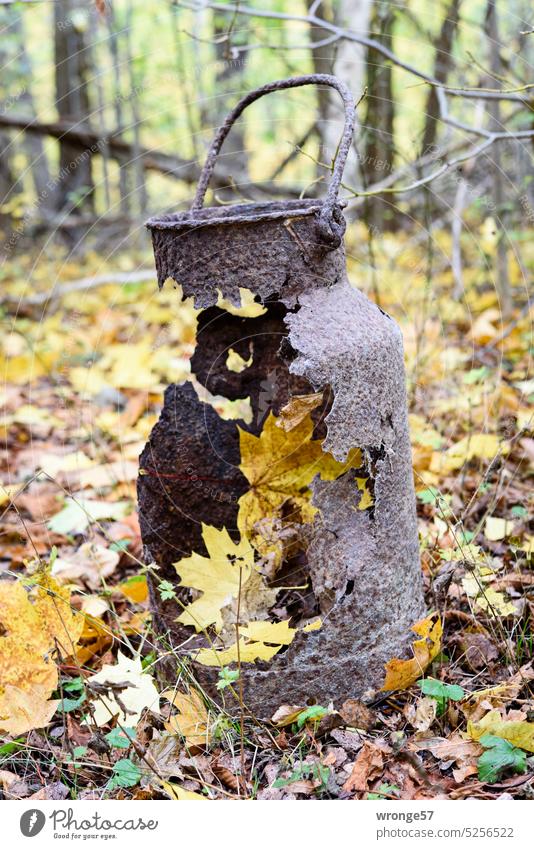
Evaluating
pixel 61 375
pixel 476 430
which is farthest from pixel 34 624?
pixel 61 375

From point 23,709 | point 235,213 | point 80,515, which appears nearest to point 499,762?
point 23,709

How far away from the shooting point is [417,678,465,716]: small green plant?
1684 mm

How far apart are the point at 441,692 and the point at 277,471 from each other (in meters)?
0.76

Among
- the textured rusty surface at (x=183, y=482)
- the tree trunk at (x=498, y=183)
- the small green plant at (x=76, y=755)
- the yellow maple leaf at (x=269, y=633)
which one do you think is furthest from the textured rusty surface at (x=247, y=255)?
the tree trunk at (x=498, y=183)

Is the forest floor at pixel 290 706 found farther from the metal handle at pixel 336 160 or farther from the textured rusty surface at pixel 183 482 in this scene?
the metal handle at pixel 336 160

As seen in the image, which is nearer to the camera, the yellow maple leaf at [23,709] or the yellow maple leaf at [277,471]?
the yellow maple leaf at [23,709]

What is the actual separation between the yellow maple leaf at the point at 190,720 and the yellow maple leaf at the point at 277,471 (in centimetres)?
48

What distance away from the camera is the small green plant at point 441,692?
5.52 feet

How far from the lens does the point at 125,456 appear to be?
3338mm

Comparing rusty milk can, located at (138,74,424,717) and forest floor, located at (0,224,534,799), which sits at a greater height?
rusty milk can, located at (138,74,424,717)

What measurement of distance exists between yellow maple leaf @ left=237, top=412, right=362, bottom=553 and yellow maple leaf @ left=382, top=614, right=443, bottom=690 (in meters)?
0.44

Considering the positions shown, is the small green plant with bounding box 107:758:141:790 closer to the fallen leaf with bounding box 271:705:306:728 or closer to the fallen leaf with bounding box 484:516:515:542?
the fallen leaf with bounding box 271:705:306:728

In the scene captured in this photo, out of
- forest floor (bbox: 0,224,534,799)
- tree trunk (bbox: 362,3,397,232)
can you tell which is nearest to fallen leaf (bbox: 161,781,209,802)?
forest floor (bbox: 0,224,534,799)

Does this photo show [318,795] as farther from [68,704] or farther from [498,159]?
[498,159]
